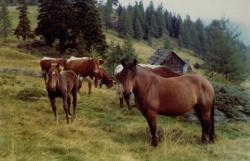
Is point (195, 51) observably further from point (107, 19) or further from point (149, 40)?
point (107, 19)

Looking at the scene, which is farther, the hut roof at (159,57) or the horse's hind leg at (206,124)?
the hut roof at (159,57)

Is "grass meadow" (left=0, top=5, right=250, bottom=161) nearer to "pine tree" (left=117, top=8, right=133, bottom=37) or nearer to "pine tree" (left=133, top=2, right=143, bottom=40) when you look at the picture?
"pine tree" (left=117, top=8, right=133, bottom=37)

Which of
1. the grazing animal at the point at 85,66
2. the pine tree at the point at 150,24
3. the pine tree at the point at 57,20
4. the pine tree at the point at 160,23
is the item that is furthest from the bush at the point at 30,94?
the pine tree at the point at 160,23

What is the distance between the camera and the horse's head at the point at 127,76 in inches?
406

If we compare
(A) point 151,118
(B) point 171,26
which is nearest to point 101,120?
(A) point 151,118

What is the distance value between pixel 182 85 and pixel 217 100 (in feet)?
18.6

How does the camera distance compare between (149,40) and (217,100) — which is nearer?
(217,100)

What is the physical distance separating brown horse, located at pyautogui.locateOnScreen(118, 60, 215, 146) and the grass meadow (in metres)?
0.71

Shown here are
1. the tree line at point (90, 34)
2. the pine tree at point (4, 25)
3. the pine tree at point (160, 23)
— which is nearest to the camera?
the tree line at point (90, 34)

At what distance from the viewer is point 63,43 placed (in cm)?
6550

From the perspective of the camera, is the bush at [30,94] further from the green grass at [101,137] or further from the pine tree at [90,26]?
the pine tree at [90,26]

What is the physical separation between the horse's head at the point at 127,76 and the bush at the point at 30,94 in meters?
8.66

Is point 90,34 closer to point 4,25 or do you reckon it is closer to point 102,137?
point 4,25

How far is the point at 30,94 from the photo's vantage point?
19188mm
